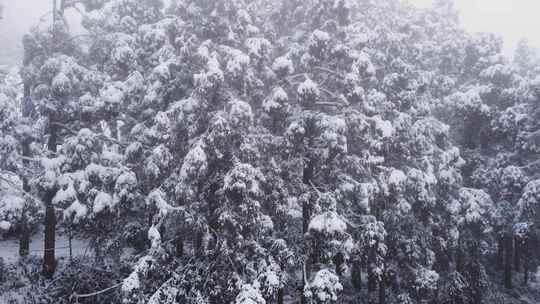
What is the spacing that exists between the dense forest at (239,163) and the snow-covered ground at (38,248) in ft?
1.14

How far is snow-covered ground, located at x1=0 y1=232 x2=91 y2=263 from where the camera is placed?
69.4 feet

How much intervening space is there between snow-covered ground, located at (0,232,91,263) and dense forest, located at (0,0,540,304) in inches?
13.7

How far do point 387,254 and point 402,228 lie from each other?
1523 millimetres

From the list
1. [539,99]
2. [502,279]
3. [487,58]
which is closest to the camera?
[539,99]

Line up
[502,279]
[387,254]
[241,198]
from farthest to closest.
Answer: [502,279], [387,254], [241,198]

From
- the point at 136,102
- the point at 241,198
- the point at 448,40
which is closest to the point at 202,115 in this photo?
the point at 241,198

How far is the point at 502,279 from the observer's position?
96.3 ft

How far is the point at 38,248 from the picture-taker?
901 inches

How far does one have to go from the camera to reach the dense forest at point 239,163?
1503 cm

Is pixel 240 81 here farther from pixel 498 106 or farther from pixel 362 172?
pixel 498 106

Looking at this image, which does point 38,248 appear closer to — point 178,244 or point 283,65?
point 178,244

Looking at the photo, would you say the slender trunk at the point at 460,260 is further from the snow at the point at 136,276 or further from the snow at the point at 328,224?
the snow at the point at 136,276

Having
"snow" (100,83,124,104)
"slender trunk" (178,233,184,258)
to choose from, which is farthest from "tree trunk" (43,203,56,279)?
"slender trunk" (178,233,184,258)

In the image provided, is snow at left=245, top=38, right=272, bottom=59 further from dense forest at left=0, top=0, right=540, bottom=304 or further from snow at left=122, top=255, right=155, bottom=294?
snow at left=122, top=255, right=155, bottom=294
